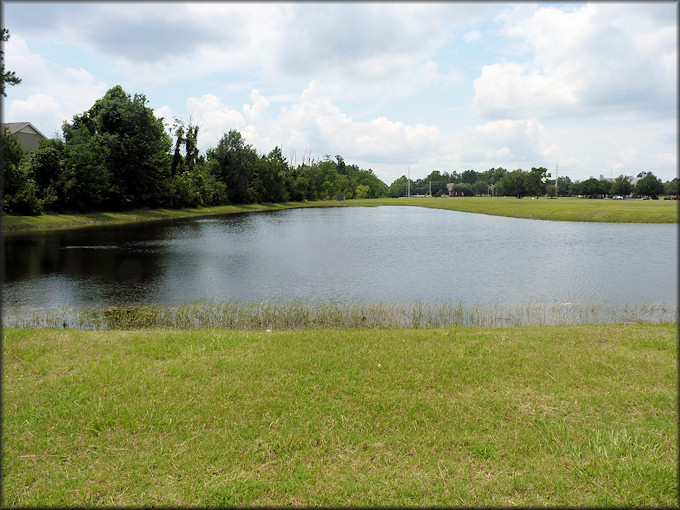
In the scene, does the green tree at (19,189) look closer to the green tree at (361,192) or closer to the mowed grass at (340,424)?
the mowed grass at (340,424)

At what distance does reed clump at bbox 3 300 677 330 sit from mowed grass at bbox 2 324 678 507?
3.81 metres

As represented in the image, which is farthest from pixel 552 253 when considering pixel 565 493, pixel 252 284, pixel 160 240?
pixel 160 240

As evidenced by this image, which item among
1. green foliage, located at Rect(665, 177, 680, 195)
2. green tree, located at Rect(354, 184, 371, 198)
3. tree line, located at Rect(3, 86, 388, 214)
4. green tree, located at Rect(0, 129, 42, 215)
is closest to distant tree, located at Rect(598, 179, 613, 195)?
green foliage, located at Rect(665, 177, 680, 195)

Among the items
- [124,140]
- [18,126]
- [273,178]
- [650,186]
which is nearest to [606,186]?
[650,186]

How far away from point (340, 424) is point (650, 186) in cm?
454

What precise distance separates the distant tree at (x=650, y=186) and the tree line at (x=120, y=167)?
4054 centimetres

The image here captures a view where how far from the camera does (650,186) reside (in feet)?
11.0

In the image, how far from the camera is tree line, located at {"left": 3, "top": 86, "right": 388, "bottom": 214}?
4975 cm

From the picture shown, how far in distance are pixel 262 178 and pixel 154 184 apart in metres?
41.8

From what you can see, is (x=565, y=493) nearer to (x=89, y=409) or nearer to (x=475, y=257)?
(x=89, y=409)

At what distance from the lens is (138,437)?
18.8 ft

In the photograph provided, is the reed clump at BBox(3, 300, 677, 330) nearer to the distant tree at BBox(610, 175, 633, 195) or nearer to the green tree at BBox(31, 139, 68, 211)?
the distant tree at BBox(610, 175, 633, 195)

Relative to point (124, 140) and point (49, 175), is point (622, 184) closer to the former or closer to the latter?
point (49, 175)

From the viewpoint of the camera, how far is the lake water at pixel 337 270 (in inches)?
687
